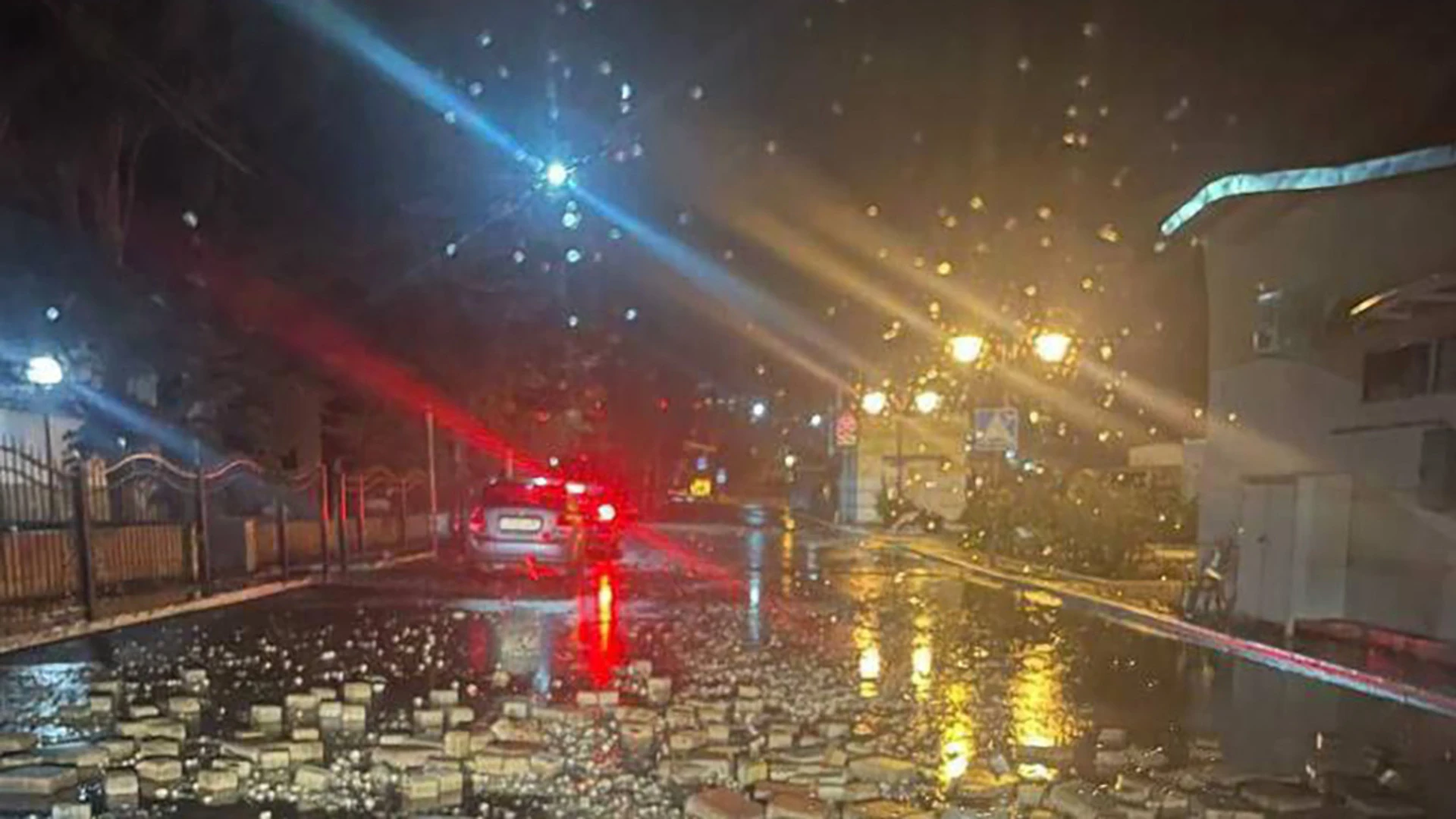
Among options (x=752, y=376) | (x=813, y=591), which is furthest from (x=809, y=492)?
(x=813, y=591)

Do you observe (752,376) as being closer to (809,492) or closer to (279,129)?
(809,492)

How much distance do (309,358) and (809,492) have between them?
1274 inches

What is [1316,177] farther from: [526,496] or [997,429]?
[526,496]

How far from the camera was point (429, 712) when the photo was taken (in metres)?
7.25

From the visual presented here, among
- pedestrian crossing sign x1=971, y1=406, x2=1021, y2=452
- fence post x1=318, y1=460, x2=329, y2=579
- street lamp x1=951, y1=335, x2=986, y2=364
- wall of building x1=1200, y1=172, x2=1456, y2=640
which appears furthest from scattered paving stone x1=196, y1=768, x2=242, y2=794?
pedestrian crossing sign x1=971, y1=406, x2=1021, y2=452

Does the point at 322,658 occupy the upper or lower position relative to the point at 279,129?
lower

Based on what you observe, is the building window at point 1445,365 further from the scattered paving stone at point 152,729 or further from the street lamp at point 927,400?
the street lamp at point 927,400

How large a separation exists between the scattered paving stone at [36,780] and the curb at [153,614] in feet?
16.6

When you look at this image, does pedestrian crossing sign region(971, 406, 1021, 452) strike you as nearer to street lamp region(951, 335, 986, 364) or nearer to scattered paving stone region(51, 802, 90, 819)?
street lamp region(951, 335, 986, 364)

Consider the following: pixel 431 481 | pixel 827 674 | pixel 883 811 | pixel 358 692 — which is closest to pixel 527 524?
pixel 431 481

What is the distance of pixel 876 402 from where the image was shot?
98.3 ft

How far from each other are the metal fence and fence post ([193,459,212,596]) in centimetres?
1

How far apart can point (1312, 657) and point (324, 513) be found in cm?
1451

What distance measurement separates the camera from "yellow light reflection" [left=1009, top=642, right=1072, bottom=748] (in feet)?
23.1
